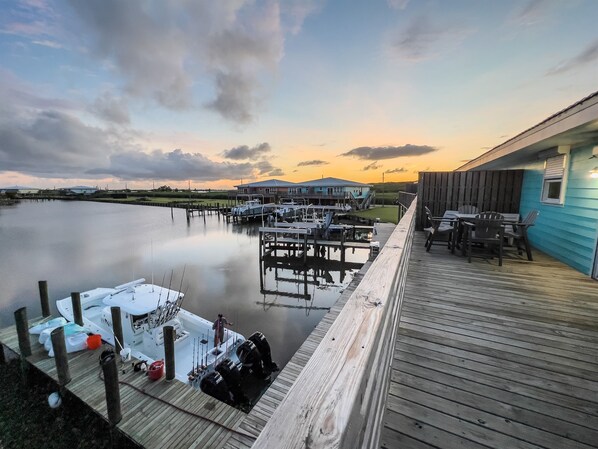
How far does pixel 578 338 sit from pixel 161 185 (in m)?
148

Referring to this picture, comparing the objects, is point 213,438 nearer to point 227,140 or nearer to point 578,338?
point 578,338

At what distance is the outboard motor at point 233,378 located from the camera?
4.86 metres

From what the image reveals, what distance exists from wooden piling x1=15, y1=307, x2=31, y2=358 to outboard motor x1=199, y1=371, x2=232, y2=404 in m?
3.70

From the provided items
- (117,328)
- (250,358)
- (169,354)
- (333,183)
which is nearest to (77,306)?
(117,328)

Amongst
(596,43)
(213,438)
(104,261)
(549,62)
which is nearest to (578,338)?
(213,438)

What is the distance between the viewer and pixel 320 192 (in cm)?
3566

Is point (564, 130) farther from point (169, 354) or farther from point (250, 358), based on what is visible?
point (169, 354)

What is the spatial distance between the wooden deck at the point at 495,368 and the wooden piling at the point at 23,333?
694 cm

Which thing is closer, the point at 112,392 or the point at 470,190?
the point at 112,392

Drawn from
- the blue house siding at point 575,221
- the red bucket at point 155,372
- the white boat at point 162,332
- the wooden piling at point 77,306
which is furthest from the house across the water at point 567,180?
the wooden piling at point 77,306

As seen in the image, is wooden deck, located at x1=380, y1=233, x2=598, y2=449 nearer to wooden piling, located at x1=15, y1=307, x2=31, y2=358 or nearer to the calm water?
the calm water

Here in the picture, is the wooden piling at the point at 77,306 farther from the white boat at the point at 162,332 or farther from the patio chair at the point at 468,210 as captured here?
the patio chair at the point at 468,210

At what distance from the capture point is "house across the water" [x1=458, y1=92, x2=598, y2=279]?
373cm

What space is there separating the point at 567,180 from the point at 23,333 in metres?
11.3
